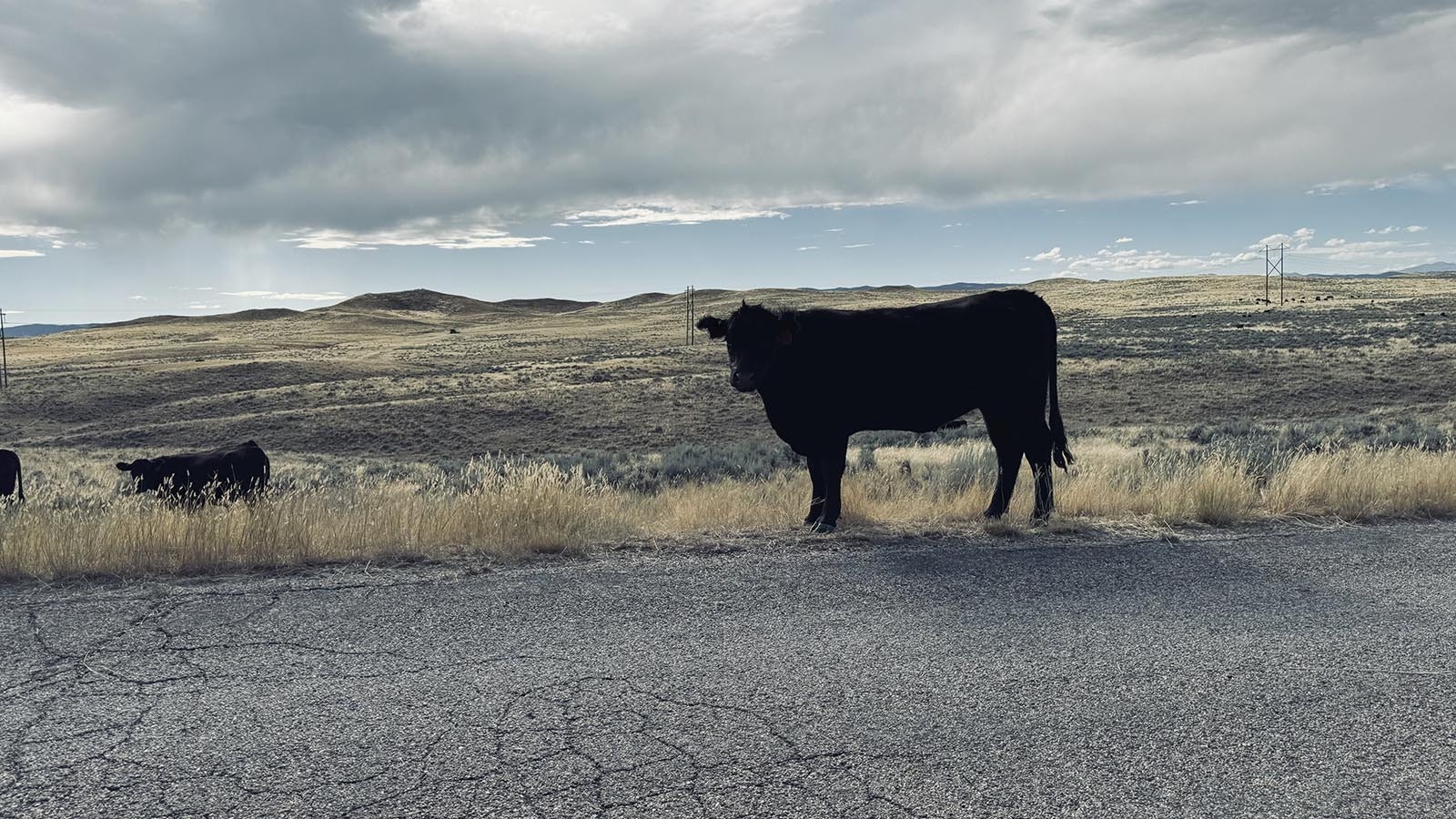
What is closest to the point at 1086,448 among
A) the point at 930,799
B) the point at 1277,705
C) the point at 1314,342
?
the point at 1277,705

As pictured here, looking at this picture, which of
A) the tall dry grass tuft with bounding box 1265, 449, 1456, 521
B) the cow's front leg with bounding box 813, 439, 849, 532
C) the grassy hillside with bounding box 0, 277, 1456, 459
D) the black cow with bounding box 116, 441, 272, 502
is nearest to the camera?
the cow's front leg with bounding box 813, 439, 849, 532

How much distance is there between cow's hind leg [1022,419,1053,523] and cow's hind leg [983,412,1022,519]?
0.31ft

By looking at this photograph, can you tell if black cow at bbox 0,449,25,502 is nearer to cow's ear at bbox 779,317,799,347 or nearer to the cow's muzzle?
the cow's muzzle

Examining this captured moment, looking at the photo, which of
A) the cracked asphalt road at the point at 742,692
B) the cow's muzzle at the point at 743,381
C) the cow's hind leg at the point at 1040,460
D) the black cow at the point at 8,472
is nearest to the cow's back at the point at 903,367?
the cow's hind leg at the point at 1040,460

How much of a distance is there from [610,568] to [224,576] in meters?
2.34

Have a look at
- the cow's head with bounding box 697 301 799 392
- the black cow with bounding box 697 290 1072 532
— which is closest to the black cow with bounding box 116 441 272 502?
the cow's head with bounding box 697 301 799 392

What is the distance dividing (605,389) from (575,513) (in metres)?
32.6

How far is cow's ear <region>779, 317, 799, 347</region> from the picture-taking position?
25.3ft

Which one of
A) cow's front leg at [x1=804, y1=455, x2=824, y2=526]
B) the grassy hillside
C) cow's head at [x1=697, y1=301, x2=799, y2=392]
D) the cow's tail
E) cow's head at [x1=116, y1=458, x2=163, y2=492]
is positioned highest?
cow's head at [x1=697, y1=301, x2=799, y2=392]

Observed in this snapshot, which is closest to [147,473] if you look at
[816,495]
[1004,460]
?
[816,495]

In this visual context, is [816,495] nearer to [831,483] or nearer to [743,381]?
[831,483]

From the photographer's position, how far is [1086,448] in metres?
18.3

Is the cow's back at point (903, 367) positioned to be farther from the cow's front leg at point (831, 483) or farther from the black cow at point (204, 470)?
the black cow at point (204, 470)

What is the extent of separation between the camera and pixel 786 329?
772 centimetres
